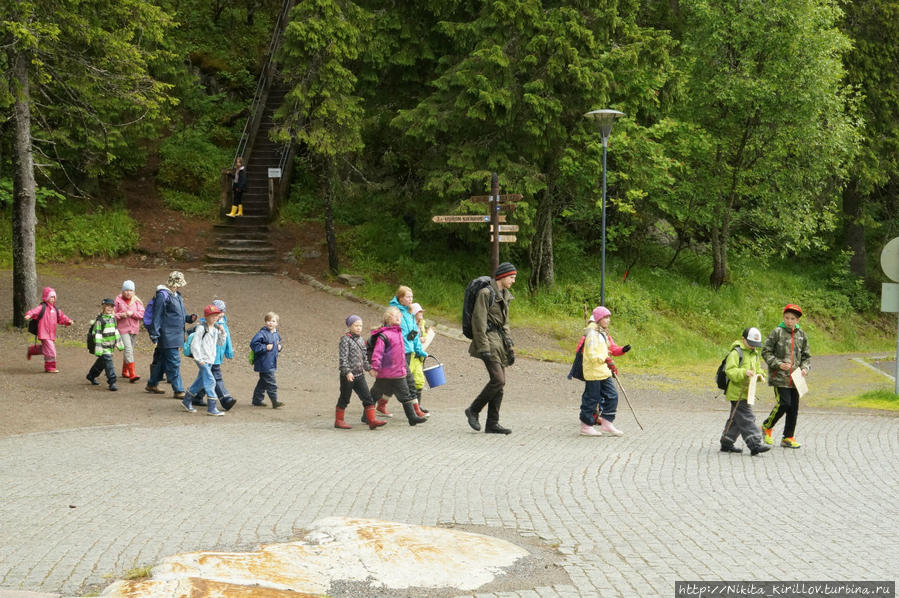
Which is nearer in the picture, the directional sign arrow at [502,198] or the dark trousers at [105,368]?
the dark trousers at [105,368]

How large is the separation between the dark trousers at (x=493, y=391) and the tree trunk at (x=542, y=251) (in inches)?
611

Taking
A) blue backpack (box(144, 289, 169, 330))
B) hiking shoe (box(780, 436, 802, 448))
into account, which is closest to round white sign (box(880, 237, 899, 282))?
hiking shoe (box(780, 436, 802, 448))

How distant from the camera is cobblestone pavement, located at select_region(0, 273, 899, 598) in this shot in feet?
20.9

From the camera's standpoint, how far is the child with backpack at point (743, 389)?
1081cm

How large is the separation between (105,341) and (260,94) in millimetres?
21824

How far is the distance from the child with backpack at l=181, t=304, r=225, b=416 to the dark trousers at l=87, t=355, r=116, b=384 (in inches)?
77.4

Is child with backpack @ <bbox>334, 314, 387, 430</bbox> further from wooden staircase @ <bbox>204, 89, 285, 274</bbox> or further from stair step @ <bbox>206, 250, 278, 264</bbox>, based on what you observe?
stair step @ <bbox>206, 250, 278, 264</bbox>

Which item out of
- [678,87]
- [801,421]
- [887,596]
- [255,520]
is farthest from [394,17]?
[887,596]

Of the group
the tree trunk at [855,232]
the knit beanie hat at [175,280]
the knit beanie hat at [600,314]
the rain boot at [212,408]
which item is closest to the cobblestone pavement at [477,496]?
the rain boot at [212,408]

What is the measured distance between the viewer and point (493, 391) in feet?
39.2

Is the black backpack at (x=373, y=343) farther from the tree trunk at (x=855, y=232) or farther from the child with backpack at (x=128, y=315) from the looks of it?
the tree trunk at (x=855, y=232)

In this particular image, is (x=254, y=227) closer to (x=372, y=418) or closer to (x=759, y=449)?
(x=372, y=418)

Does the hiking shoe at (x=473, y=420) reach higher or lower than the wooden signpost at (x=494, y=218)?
lower

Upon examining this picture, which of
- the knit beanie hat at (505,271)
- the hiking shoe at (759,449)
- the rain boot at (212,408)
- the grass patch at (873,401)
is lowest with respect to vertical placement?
the grass patch at (873,401)
